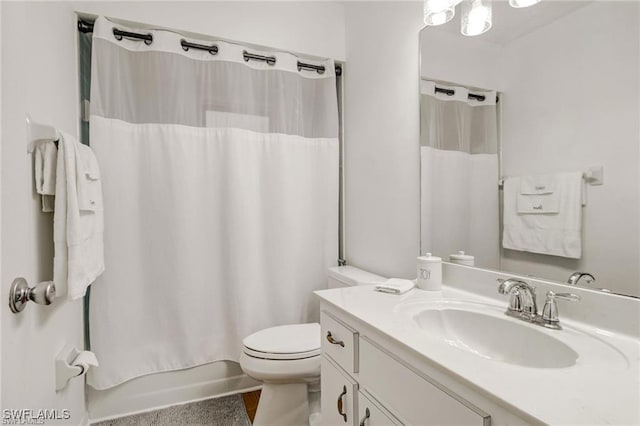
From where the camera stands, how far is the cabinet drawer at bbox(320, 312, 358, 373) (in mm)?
996

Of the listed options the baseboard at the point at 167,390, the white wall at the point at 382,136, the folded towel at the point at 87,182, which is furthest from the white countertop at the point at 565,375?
the baseboard at the point at 167,390

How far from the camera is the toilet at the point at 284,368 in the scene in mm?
1419

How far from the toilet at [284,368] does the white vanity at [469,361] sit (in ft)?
0.85

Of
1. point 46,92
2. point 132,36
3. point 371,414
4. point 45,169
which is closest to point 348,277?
point 371,414

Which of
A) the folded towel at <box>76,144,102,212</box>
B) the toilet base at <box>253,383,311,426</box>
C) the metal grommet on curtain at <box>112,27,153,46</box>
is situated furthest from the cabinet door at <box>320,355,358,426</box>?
the metal grommet on curtain at <box>112,27,153,46</box>

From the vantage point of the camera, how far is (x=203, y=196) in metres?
1.77

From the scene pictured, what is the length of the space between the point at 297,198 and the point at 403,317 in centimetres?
115

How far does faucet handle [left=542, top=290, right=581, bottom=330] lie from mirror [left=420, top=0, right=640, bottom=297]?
65mm

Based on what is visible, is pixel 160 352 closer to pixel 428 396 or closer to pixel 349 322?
pixel 349 322

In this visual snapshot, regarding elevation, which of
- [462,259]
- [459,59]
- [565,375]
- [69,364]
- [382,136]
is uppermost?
[459,59]

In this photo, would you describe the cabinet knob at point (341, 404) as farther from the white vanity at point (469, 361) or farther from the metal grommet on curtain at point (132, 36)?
the metal grommet on curtain at point (132, 36)

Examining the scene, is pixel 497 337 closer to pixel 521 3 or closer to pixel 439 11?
pixel 521 3

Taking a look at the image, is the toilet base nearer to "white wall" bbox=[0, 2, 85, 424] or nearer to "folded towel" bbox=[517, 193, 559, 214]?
"white wall" bbox=[0, 2, 85, 424]

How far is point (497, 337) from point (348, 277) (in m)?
0.86
